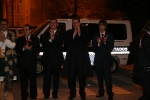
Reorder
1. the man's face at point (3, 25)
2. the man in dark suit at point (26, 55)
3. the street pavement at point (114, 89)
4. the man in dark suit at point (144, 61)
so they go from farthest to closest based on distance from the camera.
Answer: the street pavement at point (114, 89)
the man in dark suit at point (26, 55)
the man's face at point (3, 25)
the man in dark suit at point (144, 61)

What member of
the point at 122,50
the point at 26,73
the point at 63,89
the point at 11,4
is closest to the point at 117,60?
the point at 122,50

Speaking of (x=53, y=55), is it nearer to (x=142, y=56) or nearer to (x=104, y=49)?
(x=104, y=49)

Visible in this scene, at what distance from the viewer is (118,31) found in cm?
1523

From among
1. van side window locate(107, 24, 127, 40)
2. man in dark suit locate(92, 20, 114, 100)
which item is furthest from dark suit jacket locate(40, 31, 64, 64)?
van side window locate(107, 24, 127, 40)

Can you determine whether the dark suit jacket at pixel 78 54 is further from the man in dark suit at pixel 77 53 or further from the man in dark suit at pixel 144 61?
the man in dark suit at pixel 144 61

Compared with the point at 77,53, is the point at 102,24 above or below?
above

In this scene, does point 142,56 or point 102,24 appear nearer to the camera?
point 142,56

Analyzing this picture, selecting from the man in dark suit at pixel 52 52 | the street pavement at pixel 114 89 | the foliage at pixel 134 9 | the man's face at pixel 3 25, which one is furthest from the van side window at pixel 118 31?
the man's face at pixel 3 25

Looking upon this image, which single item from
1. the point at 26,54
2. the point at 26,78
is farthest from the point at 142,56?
the point at 26,78

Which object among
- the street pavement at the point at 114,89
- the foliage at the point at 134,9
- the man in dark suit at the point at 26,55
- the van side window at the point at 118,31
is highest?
the foliage at the point at 134,9

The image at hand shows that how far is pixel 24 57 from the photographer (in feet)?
30.6

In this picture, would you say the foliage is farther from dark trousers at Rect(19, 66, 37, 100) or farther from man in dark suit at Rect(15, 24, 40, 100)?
dark trousers at Rect(19, 66, 37, 100)

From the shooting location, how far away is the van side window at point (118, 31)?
15.1 metres

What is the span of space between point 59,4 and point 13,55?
21.3m
